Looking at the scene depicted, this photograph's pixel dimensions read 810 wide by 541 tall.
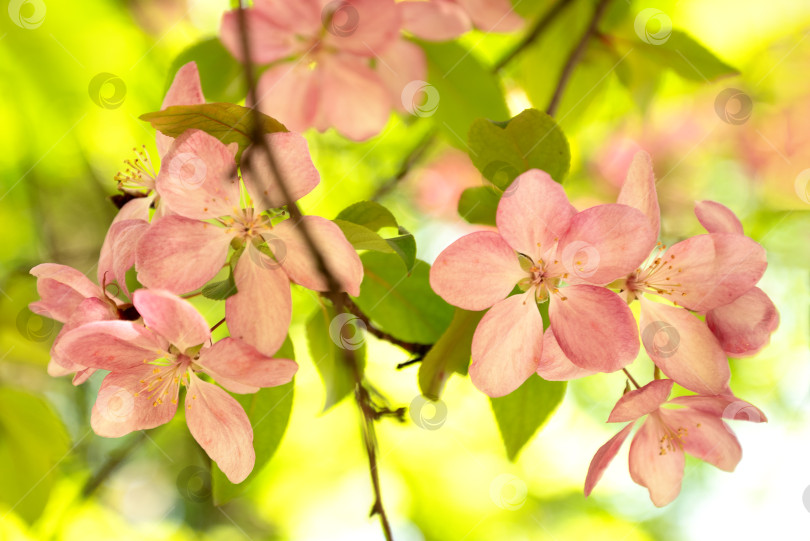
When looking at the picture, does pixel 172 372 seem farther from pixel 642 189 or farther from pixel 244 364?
pixel 642 189

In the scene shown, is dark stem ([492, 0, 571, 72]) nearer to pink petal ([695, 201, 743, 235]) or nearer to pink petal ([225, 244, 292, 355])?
pink petal ([695, 201, 743, 235])

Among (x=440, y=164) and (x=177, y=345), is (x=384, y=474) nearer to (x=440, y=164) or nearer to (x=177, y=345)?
(x=440, y=164)

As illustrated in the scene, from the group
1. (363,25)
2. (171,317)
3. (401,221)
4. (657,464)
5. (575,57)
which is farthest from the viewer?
(401,221)

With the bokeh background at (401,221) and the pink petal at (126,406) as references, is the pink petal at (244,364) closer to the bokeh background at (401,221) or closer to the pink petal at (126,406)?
the pink petal at (126,406)

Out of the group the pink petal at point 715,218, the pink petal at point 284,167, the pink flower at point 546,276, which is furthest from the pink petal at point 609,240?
the pink petal at point 284,167

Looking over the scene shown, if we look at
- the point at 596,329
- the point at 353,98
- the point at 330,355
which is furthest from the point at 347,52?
the point at 596,329

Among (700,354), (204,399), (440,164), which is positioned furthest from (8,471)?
(440,164)
